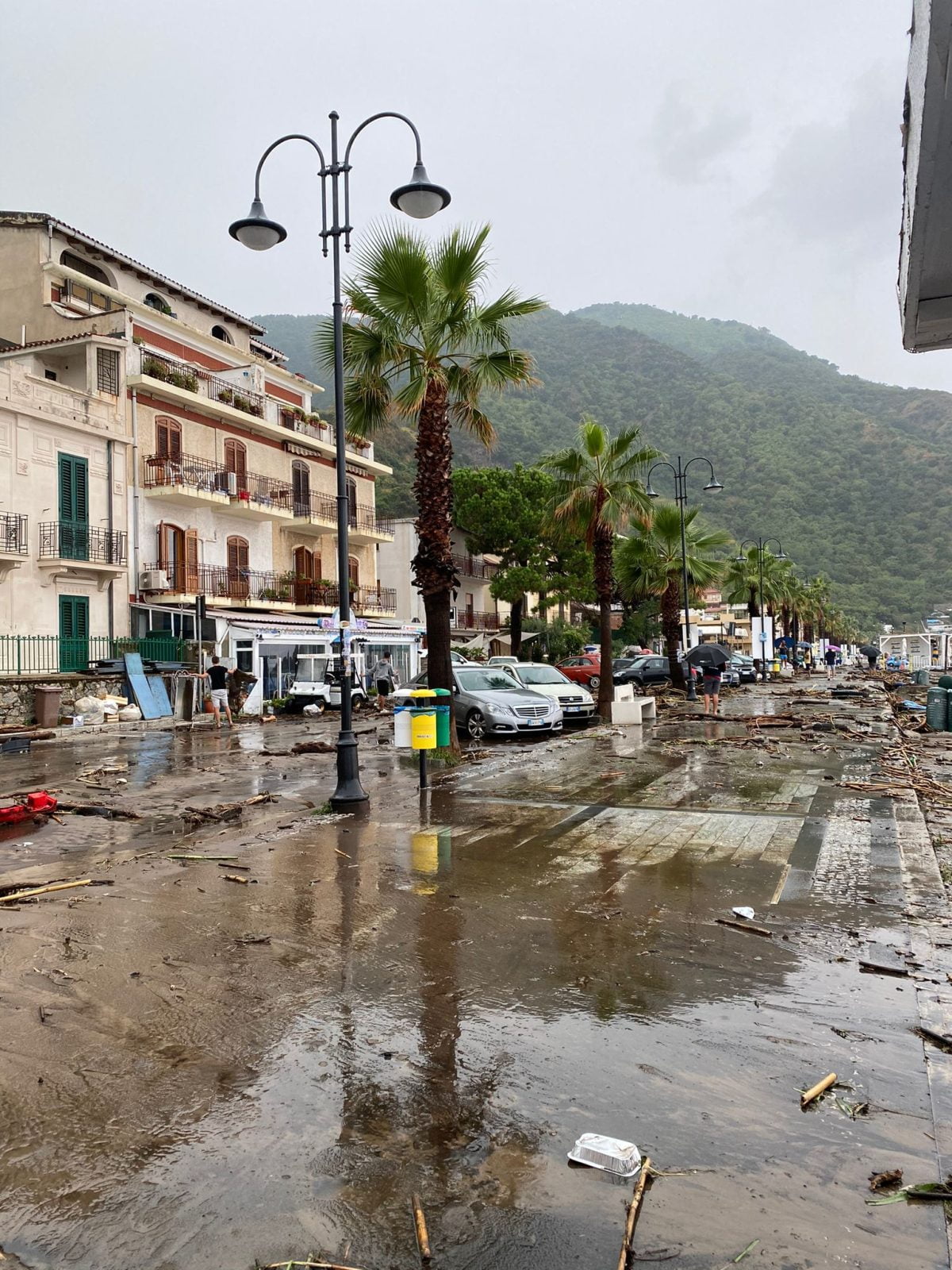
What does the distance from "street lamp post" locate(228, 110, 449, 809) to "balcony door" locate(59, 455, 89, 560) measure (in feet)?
59.5

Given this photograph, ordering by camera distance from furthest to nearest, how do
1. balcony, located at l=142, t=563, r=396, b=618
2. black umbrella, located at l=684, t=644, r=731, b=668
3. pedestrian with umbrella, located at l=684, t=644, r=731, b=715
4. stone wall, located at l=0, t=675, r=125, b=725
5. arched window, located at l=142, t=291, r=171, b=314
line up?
arched window, located at l=142, t=291, r=171, b=314
balcony, located at l=142, t=563, r=396, b=618
black umbrella, located at l=684, t=644, r=731, b=668
pedestrian with umbrella, located at l=684, t=644, r=731, b=715
stone wall, located at l=0, t=675, r=125, b=725

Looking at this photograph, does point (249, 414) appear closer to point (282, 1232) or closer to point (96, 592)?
point (96, 592)

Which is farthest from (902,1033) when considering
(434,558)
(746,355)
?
(746,355)

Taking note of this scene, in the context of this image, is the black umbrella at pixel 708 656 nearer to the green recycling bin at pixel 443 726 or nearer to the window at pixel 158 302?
the green recycling bin at pixel 443 726

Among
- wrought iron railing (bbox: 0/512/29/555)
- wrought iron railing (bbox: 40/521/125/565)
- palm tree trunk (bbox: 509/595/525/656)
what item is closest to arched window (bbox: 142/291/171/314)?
wrought iron railing (bbox: 40/521/125/565)

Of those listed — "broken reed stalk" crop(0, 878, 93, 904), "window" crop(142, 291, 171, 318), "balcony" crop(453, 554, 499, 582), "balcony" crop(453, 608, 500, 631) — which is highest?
"window" crop(142, 291, 171, 318)

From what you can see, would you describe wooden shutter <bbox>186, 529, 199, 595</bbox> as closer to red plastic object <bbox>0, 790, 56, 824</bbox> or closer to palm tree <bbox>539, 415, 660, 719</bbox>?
palm tree <bbox>539, 415, 660, 719</bbox>

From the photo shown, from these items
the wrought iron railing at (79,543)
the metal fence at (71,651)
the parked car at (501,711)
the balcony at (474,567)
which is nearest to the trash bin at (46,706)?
the metal fence at (71,651)

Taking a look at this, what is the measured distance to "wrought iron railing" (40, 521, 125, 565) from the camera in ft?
85.6

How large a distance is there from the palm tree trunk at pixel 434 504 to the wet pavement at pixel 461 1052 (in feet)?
25.2

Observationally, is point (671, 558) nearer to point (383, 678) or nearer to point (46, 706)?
point (383, 678)

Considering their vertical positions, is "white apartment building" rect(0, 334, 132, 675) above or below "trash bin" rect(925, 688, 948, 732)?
above

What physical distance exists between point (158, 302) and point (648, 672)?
26.7m

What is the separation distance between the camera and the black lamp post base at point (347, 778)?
1023 centimetres
